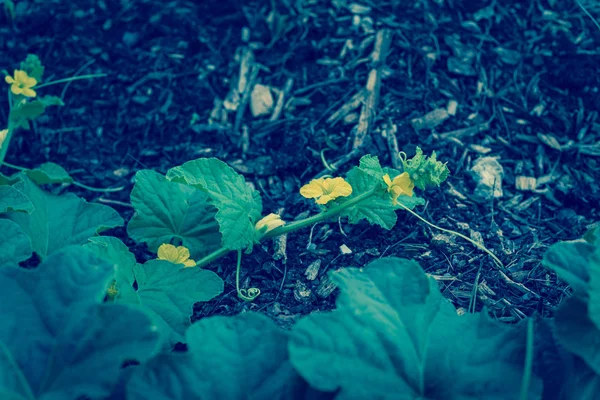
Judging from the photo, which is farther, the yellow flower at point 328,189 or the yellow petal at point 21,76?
the yellow petal at point 21,76

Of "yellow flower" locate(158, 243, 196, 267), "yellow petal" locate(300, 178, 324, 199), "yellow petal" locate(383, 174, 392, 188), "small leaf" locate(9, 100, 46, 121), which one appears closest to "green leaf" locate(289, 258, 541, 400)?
"yellow petal" locate(383, 174, 392, 188)

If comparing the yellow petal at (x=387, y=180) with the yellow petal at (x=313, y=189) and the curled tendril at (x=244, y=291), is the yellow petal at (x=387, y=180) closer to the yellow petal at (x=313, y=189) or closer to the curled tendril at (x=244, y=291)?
the yellow petal at (x=313, y=189)

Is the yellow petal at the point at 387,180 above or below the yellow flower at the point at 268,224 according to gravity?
above

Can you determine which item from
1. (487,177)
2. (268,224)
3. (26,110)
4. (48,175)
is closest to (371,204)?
(268,224)

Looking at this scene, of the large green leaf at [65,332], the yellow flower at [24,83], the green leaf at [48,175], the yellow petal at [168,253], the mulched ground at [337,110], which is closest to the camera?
the large green leaf at [65,332]

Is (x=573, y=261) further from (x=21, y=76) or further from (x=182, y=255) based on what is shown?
(x=21, y=76)

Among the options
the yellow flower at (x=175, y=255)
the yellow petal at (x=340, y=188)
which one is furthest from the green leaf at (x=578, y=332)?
the yellow flower at (x=175, y=255)
